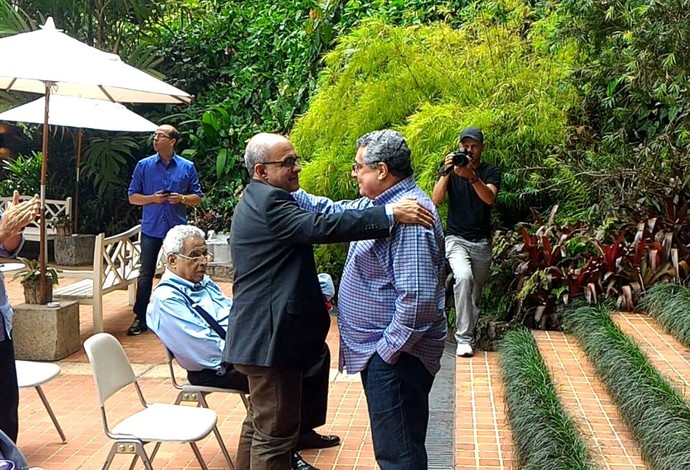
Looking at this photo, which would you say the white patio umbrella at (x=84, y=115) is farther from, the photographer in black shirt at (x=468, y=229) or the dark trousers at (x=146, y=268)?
the photographer in black shirt at (x=468, y=229)

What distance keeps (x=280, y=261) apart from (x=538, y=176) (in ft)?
15.2

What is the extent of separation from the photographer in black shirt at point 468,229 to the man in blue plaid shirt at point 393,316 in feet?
9.90

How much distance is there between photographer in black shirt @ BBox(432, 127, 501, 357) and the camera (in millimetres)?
6246

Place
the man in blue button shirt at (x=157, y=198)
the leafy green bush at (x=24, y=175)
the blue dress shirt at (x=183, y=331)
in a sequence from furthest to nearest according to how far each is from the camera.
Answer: the leafy green bush at (x=24, y=175) → the man in blue button shirt at (x=157, y=198) → the blue dress shirt at (x=183, y=331)

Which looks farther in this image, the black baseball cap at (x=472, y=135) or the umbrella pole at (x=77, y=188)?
the umbrella pole at (x=77, y=188)

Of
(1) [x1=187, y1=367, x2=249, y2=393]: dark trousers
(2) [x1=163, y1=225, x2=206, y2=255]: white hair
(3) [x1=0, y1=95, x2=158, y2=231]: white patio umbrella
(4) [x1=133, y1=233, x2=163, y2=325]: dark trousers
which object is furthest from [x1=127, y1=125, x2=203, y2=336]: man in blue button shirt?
(1) [x1=187, y1=367, x2=249, y2=393]: dark trousers

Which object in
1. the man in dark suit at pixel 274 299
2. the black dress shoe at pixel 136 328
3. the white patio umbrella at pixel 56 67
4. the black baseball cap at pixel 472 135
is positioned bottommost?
the black dress shoe at pixel 136 328

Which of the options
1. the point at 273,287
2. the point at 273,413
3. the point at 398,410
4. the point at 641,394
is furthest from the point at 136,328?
the point at 398,410

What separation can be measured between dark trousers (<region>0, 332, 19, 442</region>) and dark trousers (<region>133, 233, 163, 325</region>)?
3523 millimetres

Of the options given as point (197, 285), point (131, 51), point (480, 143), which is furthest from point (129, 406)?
point (131, 51)

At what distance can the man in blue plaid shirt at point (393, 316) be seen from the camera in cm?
310

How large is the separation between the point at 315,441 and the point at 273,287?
5.30 feet

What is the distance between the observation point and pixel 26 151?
13.5 m

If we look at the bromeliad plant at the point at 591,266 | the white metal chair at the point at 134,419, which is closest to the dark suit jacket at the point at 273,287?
the white metal chair at the point at 134,419
